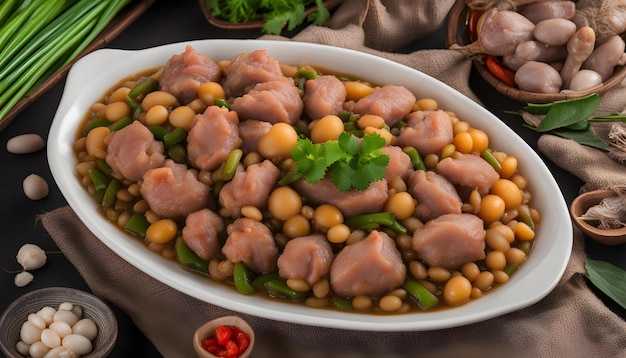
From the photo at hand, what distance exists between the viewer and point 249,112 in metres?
3.95

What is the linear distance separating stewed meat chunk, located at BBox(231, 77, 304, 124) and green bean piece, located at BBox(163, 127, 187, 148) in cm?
29

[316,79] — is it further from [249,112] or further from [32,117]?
[32,117]

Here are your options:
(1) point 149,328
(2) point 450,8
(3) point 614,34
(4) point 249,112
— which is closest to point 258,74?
(4) point 249,112

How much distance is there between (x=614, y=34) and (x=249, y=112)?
2.45 m

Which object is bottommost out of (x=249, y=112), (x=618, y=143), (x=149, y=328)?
(x=618, y=143)

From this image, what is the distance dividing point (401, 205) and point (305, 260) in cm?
52

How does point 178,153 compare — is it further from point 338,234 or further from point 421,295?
point 421,295

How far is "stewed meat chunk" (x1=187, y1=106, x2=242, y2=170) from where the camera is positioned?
378 centimetres

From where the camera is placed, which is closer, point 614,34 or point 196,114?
point 196,114

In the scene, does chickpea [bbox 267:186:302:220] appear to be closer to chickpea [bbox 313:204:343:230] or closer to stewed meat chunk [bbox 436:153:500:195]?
chickpea [bbox 313:204:343:230]

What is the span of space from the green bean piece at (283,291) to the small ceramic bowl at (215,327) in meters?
0.20

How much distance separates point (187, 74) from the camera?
416 centimetres

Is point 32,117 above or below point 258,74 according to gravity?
below

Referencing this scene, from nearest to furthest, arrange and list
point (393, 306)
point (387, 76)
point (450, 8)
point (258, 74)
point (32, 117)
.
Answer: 1. point (393, 306)
2. point (258, 74)
3. point (387, 76)
4. point (32, 117)
5. point (450, 8)
